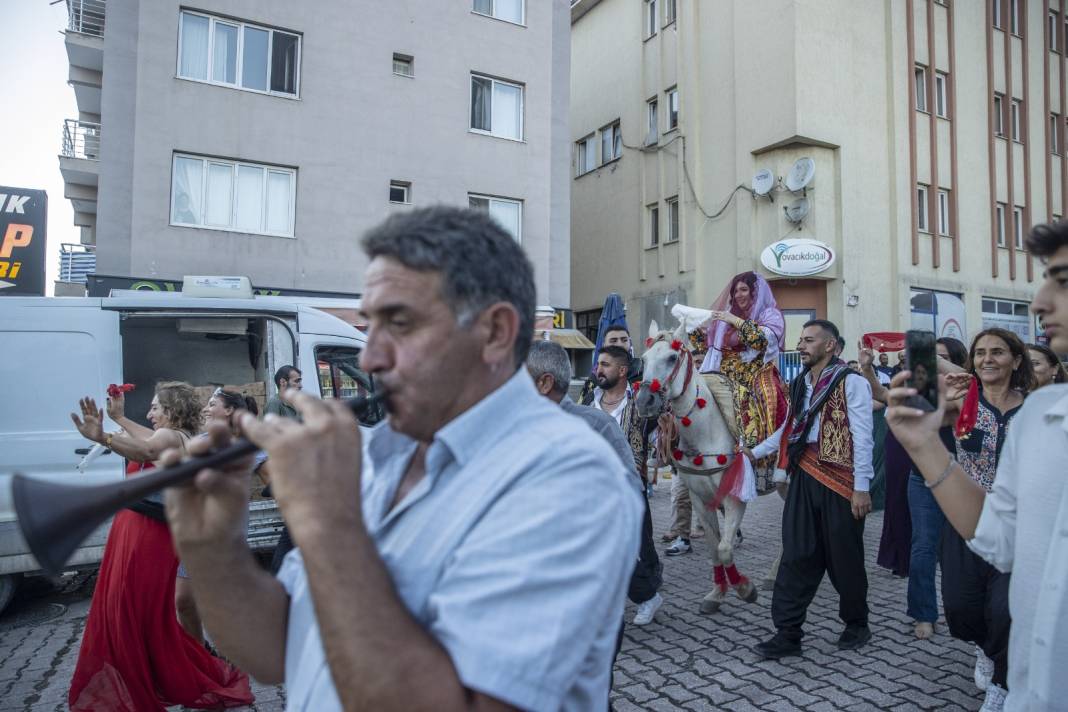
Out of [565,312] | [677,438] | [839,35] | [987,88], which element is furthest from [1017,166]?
[677,438]

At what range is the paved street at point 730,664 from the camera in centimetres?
418

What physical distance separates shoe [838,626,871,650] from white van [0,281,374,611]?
180 inches

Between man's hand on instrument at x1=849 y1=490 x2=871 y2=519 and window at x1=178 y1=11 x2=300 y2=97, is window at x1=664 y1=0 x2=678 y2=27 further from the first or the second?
man's hand on instrument at x1=849 y1=490 x2=871 y2=519

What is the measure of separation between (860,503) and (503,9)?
1661cm

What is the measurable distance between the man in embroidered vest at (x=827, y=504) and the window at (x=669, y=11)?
64.3 ft

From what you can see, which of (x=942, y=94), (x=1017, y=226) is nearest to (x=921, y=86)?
(x=942, y=94)

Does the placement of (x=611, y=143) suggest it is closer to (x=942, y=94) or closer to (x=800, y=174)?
(x=800, y=174)

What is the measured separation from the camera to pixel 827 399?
16.8 feet

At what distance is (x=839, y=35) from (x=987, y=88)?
622 centimetres

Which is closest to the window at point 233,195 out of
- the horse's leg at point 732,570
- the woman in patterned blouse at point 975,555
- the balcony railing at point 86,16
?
the balcony railing at point 86,16

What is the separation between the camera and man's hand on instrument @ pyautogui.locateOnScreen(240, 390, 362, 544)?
110cm

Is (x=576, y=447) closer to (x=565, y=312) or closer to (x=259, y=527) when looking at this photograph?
(x=259, y=527)

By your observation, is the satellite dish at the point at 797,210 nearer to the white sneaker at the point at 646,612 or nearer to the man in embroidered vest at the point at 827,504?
the man in embroidered vest at the point at 827,504

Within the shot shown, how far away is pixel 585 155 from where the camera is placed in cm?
2597
